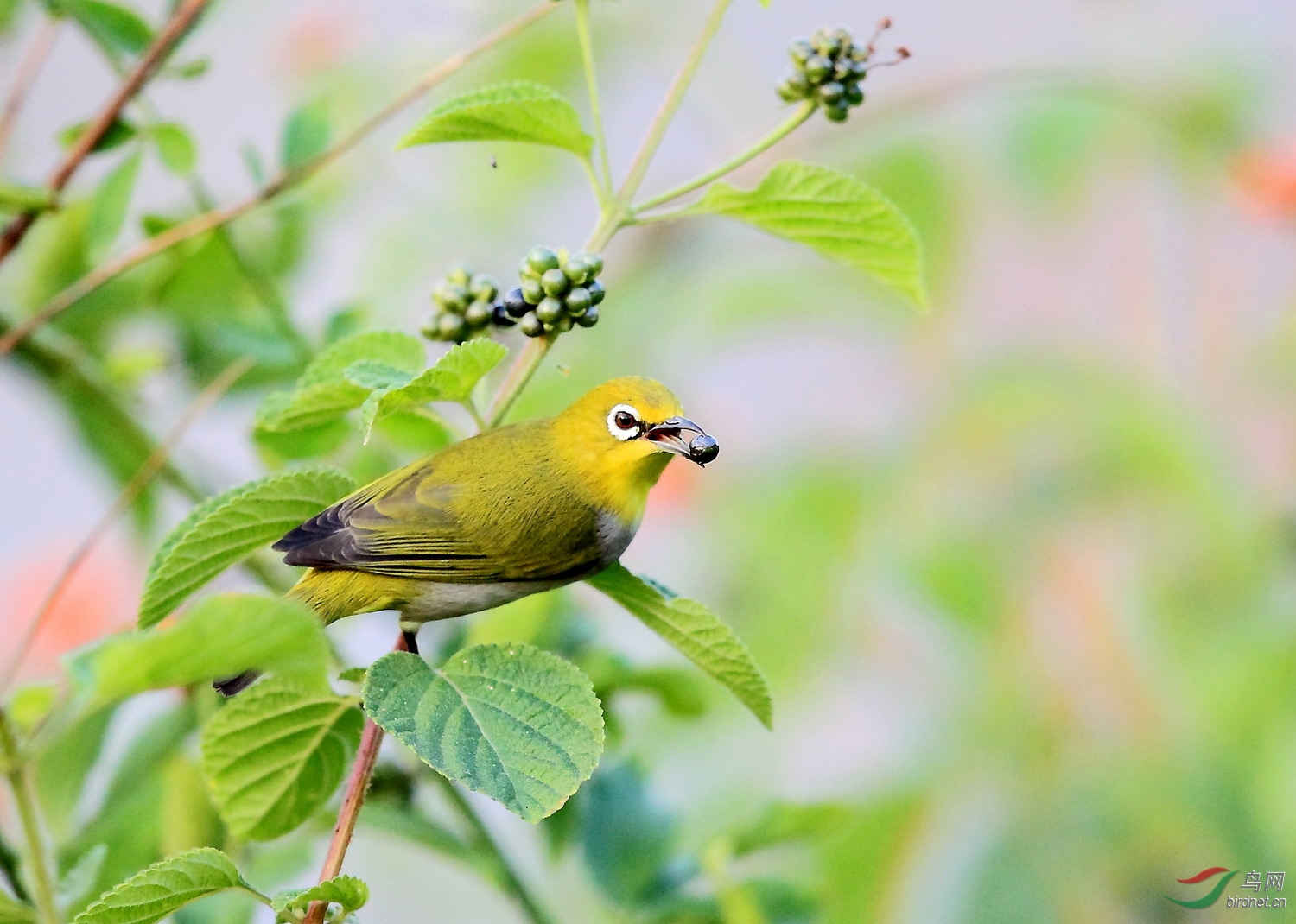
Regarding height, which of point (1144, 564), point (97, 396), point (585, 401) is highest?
point (97, 396)

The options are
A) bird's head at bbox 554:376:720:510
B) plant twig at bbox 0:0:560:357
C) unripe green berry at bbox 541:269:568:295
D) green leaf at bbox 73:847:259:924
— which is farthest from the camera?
plant twig at bbox 0:0:560:357

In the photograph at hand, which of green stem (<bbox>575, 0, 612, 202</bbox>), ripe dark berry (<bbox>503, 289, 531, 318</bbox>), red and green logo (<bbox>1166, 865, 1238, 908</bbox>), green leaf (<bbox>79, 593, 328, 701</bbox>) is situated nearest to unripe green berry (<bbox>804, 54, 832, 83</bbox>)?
green stem (<bbox>575, 0, 612, 202</bbox>)

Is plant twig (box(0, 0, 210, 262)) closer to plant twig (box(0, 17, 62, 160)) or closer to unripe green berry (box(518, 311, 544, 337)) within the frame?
plant twig (box(0, 17, 62, 160))

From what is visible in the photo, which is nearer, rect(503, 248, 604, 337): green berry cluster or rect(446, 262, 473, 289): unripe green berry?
rect(503, 248, 604, 337): green berry cluster

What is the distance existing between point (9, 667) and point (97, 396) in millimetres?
405

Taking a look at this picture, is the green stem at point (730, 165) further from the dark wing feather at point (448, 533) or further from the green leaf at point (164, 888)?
the green leaf at point (164, 888)

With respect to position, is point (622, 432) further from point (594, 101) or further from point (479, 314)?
point (594, 101)

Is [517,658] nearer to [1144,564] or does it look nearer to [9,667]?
[9,667]

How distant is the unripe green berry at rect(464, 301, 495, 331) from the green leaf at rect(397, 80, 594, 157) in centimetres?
11

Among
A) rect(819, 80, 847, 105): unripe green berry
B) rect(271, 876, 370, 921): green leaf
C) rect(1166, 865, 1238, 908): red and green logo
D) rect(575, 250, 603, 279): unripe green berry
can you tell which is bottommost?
rect(1166, 865, 1238, 908): red and green logo

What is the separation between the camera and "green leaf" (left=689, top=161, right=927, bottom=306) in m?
0.85

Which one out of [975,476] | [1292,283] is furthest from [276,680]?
[1292,283]

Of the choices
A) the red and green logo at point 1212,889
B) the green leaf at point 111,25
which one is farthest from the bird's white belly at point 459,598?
the red and green logo at point 1212,889

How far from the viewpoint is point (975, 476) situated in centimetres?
213
